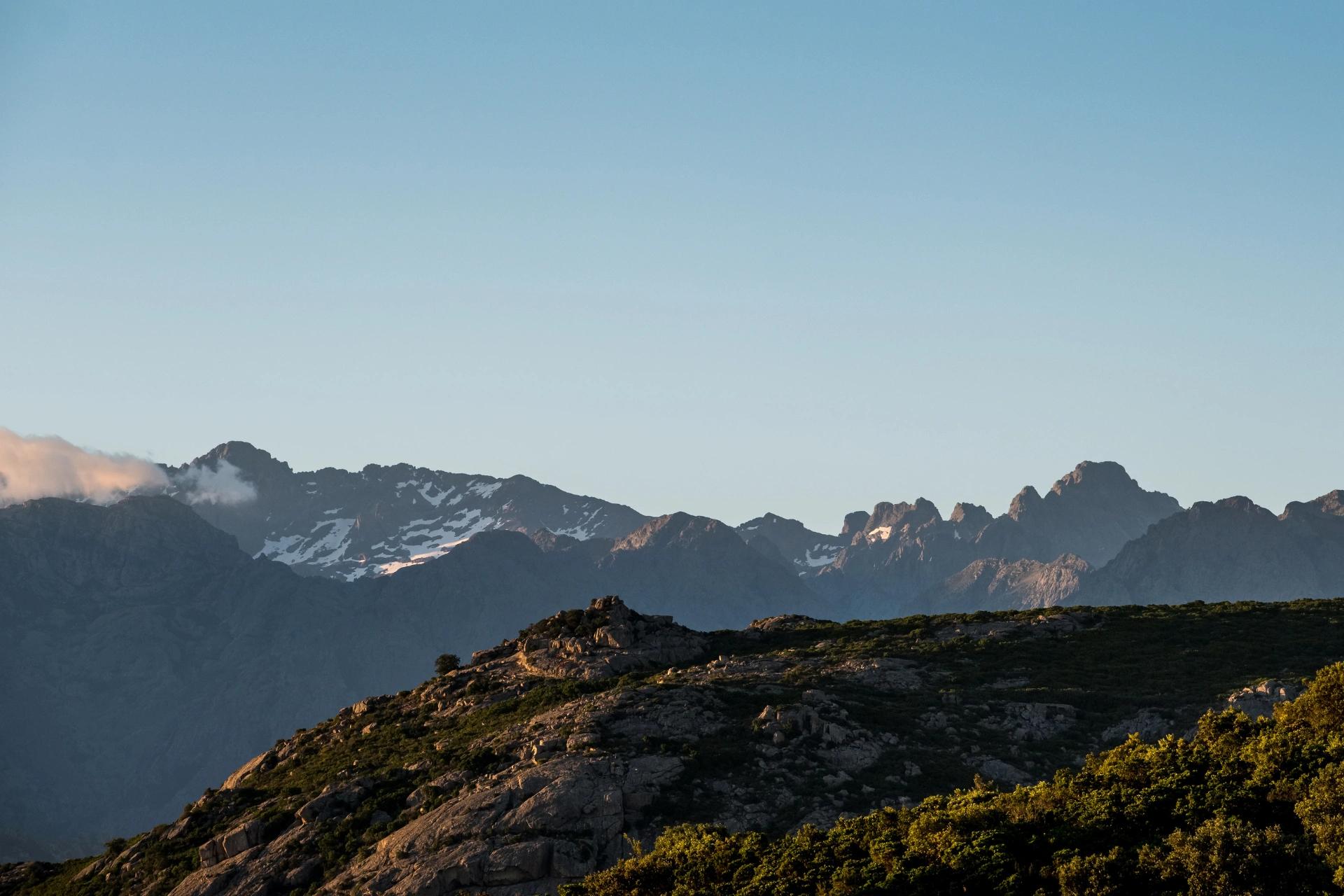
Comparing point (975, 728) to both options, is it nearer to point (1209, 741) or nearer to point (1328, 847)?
point (1209, 741)

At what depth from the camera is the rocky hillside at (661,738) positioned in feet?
291

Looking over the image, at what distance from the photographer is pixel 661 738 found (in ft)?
322

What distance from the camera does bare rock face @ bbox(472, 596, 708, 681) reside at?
12344 centimetres

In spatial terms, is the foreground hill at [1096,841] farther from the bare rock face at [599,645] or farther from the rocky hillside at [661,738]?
the bare rock face at [599,645]

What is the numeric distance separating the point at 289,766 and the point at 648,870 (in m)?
53.9

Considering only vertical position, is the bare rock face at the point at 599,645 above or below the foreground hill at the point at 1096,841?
above

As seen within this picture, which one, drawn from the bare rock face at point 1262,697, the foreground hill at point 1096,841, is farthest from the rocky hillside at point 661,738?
the foreground hill at point 1096,841

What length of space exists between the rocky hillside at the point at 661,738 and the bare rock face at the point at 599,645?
0.27 metres

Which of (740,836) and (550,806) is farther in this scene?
(550,806)

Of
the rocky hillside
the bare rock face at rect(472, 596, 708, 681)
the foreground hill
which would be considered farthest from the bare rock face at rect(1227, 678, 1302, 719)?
the bare rock face at rect(472, 596, 708, 681)

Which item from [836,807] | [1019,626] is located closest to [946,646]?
[1019,626]

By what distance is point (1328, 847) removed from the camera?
213 ft

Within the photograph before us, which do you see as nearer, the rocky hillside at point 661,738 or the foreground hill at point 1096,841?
the foreground hill at point 1096,841

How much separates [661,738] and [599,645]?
98.4 ft
